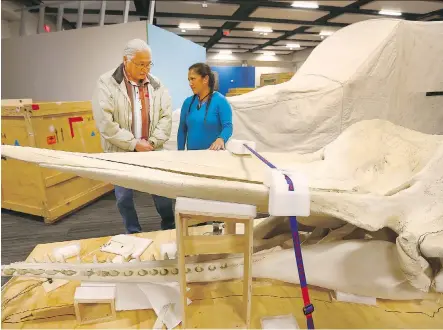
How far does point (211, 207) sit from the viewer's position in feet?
3.63

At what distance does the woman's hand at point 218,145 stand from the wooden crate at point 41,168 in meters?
2.24

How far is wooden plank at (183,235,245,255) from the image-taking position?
1229 millimetres

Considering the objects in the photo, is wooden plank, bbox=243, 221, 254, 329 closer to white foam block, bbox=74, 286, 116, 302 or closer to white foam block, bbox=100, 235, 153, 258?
white foam block, bbox=74, 286, 116, 302

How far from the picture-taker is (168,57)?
5594 mm

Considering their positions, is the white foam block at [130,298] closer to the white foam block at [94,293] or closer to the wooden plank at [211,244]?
the white foam block at [94,293]

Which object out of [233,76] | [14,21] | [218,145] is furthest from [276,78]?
[218,145]

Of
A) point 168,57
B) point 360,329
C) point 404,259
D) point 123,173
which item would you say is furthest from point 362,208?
point 168,57

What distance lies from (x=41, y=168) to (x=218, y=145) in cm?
231

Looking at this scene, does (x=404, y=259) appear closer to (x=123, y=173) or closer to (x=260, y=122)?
(x=123, y=173)

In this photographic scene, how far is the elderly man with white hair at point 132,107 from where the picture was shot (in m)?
2.18

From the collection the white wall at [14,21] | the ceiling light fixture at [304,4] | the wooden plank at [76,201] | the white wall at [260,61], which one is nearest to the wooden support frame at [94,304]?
the wooden plank at [76,201]

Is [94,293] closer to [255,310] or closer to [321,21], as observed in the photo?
[255,310]

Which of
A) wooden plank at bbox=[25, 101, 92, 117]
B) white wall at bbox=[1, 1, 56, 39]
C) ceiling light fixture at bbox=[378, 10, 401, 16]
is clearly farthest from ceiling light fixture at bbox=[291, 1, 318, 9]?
white wall at bbox=[1, 1, 56, 39]

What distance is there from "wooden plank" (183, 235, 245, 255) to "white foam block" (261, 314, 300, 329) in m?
0.41
